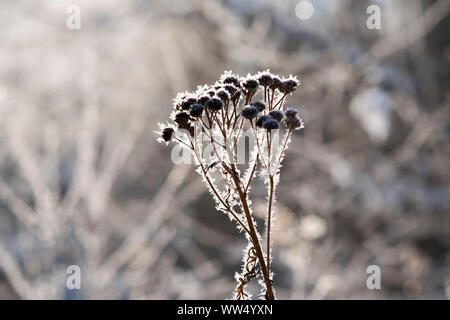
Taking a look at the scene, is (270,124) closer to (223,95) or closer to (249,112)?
(249,112)

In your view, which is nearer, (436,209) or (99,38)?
(99,38)

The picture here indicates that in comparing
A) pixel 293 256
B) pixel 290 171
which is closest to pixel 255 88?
pixel 293 256

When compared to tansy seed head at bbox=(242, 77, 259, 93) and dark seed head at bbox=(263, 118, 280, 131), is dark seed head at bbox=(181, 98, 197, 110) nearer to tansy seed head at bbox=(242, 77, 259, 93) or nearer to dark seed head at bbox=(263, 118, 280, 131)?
tansy seed head at bbox=(242, 77, 259, 93)

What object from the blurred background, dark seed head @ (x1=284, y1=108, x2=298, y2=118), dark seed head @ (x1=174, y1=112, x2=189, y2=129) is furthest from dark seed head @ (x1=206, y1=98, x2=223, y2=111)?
the blurred background

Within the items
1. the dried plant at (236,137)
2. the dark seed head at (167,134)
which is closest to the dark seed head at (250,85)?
the dried plant at (236,137)

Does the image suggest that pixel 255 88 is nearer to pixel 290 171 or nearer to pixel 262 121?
pixel 262 121

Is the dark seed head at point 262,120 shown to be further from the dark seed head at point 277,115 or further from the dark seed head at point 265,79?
the dark seed head at point 265,79

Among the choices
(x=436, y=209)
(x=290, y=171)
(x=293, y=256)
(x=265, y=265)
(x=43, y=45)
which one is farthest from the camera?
(x=290, y=171)
